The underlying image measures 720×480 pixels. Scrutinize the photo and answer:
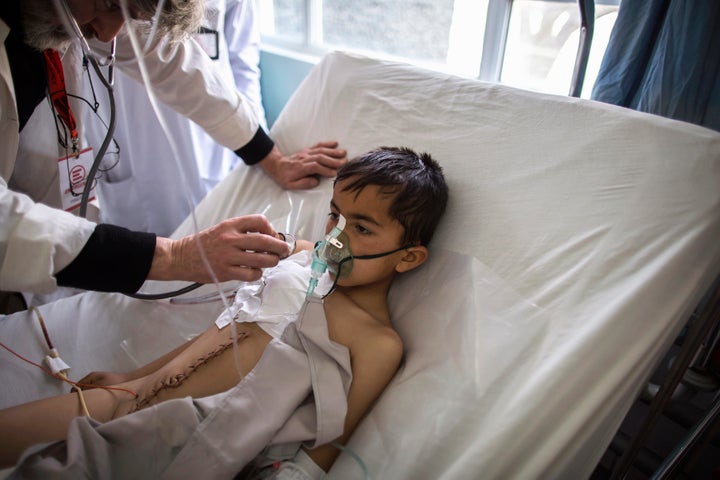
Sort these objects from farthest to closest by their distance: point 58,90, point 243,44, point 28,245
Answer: point 243,44
point 58,90
point 28,245

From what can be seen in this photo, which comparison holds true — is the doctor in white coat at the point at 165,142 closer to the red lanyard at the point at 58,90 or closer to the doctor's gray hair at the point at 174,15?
the red lanyard at the point at 58,90

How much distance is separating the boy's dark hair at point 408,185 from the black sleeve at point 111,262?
20.3 inches

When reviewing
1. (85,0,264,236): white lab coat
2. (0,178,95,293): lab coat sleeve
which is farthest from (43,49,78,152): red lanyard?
(85,0,264,236): white lab coat

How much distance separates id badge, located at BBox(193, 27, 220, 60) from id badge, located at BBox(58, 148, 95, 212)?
903 mm

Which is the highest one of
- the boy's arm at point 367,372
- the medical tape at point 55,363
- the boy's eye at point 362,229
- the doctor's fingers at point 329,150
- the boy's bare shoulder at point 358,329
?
the doctor's fingers at point 329,150

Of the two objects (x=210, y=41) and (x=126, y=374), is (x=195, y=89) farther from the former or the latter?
(x=126, y=374)

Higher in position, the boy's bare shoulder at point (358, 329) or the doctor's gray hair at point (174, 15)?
the doctor's gray hair at point (174, 15)

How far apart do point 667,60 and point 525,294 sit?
78cm

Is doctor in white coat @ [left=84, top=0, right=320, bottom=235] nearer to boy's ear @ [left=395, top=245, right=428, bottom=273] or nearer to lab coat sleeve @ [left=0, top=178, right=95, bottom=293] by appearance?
lab coat sleeve @ [left=0, top=178, right=95, bottom=293]

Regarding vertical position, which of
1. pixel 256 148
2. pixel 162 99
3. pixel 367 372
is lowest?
pixel 367 372

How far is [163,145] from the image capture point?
2.37m

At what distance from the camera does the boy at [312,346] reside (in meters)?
0.96

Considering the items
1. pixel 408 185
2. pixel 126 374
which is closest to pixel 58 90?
pixel 126 374

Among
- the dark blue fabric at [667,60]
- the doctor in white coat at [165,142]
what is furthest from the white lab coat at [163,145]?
the dark blue fabric at [667,60]
